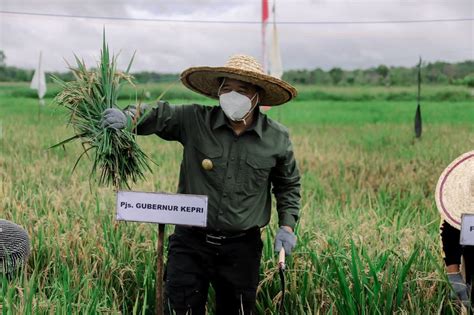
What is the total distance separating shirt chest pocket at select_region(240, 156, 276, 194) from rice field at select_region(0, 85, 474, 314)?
506 millimetres

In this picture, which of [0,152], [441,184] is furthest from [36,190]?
[441,184]

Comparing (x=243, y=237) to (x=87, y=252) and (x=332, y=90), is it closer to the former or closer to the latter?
(x=87, y=252)

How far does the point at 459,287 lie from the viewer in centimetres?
260

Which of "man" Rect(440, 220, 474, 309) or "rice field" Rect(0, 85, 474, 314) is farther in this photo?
"rice field" Rect(0, 85, 474, 314)

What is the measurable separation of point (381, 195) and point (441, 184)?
3.10 metres

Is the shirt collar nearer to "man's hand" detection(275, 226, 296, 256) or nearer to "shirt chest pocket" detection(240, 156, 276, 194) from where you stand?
"shirt chest pocket" detection(240, 156, 276, 194)

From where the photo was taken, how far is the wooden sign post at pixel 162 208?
7.80ft

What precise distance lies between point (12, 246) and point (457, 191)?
2.16 meters

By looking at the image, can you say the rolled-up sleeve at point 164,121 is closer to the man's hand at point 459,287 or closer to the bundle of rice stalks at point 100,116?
the bundle of rice stalks at point 100,116

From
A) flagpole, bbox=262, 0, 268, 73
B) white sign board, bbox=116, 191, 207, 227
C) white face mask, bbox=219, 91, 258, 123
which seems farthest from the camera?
flagpole, bbox=262, 0, 268, 73

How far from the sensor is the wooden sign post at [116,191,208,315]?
238 centimetres

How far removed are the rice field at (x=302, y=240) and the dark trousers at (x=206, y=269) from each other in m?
0.19

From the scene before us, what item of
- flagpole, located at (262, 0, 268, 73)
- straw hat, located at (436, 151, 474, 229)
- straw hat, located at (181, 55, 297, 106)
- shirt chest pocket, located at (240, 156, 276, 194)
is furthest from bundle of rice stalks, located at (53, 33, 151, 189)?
flagpole, located at (262, 0, 268, 73)

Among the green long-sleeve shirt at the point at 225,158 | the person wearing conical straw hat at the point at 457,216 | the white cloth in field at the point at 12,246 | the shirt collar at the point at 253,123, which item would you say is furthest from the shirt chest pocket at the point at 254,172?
the white cloth in field at the point at 12,246
